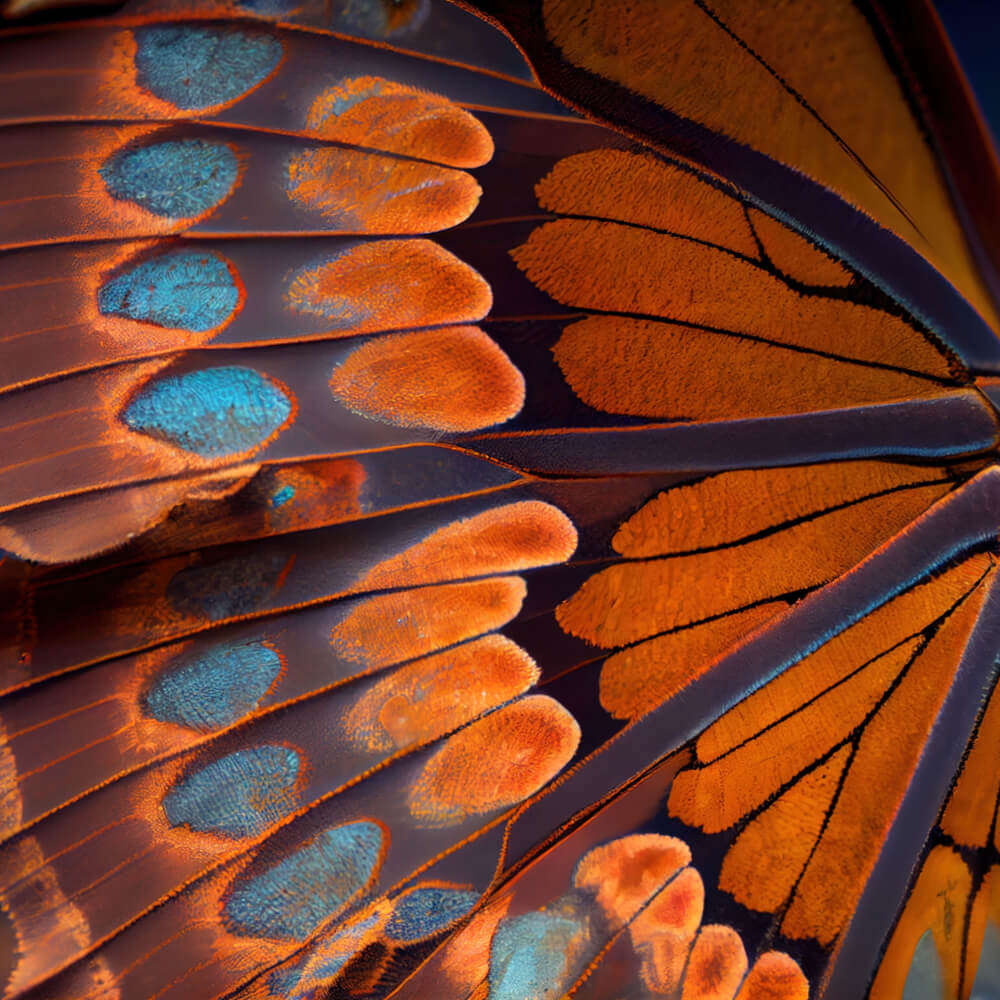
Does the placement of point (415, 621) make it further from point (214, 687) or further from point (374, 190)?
point (374, 190)

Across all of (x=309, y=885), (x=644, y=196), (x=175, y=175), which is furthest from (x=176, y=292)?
(x=309, y=885)

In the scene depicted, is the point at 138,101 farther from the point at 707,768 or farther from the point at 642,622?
the point at 707,768

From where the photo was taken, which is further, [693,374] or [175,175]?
[693,374]

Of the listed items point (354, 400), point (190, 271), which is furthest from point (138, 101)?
point (354, 400)

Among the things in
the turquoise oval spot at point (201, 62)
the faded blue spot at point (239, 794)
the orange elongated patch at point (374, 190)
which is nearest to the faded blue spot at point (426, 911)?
the faded blue spot at point (239, 794)

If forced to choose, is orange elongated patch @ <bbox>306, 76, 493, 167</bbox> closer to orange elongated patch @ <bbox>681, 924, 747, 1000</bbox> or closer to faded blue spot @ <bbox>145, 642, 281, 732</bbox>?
faded blue spot @ <bbox>145, 642, 281, 732</bbox>

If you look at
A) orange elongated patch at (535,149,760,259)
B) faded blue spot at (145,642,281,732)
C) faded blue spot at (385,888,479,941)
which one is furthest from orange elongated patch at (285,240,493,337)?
faded blue spot at (385,888,479,941)
